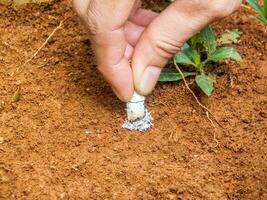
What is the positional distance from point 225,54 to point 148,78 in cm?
30

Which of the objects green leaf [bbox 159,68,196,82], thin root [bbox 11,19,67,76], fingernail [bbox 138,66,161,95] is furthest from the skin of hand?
thin root [bbox 11,19,67,76]

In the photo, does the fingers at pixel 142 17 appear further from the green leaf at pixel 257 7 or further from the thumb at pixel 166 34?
the green leaf at pixel 257 7

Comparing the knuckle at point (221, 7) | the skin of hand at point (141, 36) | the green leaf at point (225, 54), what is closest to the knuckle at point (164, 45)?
the skin of hand at point (141, 36)

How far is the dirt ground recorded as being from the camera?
135 cm

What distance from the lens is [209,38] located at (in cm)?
163

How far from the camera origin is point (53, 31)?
1761 mm

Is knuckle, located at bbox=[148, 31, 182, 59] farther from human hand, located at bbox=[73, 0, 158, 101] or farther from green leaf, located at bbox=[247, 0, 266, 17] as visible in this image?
green leaf, located at bbox=[247, 0, 266, 17]

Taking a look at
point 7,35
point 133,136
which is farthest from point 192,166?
point 7,35

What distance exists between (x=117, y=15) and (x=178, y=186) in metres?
0.47

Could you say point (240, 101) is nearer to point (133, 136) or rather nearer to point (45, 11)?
point (133, 136)

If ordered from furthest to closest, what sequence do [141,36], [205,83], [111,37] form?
[205,83] < [141,36] < [111,37]

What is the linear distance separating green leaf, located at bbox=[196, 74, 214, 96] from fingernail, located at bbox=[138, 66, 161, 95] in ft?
0.53

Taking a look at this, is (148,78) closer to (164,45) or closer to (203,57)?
(164,45)

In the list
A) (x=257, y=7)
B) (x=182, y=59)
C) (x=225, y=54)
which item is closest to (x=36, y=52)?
(x=182, y=59)
